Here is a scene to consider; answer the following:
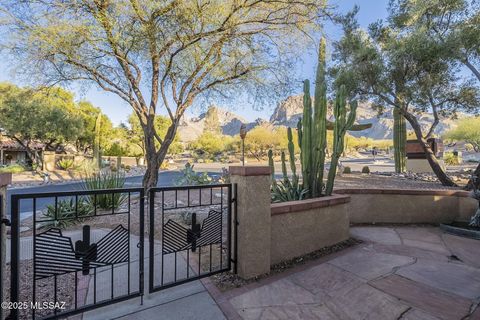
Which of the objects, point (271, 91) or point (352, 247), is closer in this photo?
point (352, 247)

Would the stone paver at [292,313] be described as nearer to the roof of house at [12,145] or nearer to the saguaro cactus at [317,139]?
the saguaro cactus at [317,139]

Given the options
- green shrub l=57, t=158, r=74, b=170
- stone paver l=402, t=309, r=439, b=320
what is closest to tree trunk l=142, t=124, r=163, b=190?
stone paver l=402, t=309, r=439, b=320

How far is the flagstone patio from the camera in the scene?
2.23 m

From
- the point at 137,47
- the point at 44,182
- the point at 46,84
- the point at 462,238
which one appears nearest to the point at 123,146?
the point at 44,182

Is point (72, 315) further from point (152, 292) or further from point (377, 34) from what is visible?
point (377, 34)

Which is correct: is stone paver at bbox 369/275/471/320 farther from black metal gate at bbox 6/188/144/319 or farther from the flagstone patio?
black metal gate at bbox 6/188/144/319

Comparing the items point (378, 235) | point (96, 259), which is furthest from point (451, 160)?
point (96, 259)

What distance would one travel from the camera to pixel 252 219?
2.84 meters

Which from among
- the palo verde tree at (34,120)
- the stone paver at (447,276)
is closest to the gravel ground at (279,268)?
the stone paver at (447,276)

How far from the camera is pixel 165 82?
309 inches

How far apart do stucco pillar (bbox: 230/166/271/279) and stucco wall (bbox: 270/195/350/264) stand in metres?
0.23

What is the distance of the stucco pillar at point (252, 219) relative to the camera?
2.82 m

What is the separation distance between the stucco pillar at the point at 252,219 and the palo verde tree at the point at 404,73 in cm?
762

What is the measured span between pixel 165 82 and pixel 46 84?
Result: 3.21 m
